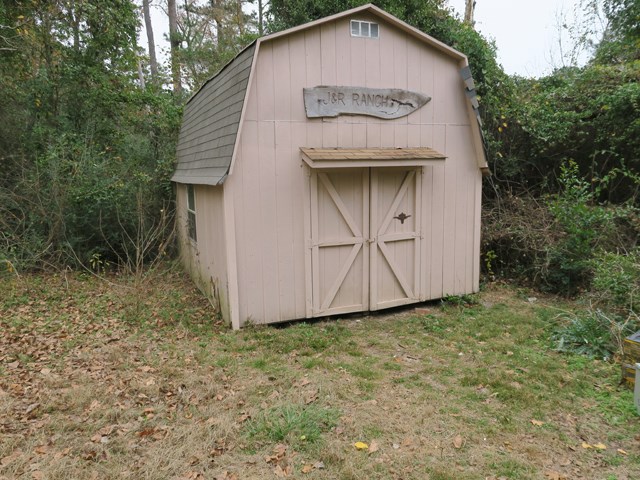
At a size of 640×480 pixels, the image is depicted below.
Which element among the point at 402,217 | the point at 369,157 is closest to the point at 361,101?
the point at 369,157

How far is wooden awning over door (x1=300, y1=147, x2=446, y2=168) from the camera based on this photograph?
5383 millimetres

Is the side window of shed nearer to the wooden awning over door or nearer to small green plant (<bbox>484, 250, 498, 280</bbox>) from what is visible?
the wooden awning over door

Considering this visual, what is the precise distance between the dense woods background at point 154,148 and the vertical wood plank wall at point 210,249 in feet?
2.34

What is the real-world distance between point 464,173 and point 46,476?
629 cm

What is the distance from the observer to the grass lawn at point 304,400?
3.08 meters

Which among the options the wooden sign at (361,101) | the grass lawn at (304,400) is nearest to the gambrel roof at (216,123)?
the wooden sign at (361,101)

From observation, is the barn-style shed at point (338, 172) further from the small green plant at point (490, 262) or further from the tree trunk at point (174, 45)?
the tree trunk at point (174, 45)

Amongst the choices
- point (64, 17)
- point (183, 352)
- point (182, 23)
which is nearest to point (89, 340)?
point (183, 352)

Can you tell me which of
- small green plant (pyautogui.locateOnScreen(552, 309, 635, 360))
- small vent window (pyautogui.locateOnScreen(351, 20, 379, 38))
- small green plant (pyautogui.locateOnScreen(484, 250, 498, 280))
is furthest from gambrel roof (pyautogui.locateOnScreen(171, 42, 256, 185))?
small green plant (pyautogui.locateOnScreen(484, 250, 498, 280))

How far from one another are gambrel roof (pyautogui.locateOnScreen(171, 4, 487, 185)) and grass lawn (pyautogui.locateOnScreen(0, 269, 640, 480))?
224 cm

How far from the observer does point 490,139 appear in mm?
8766

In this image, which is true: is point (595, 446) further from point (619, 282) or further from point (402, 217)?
point (402, 217)

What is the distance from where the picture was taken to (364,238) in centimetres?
616

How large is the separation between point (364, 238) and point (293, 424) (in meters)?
3.22
